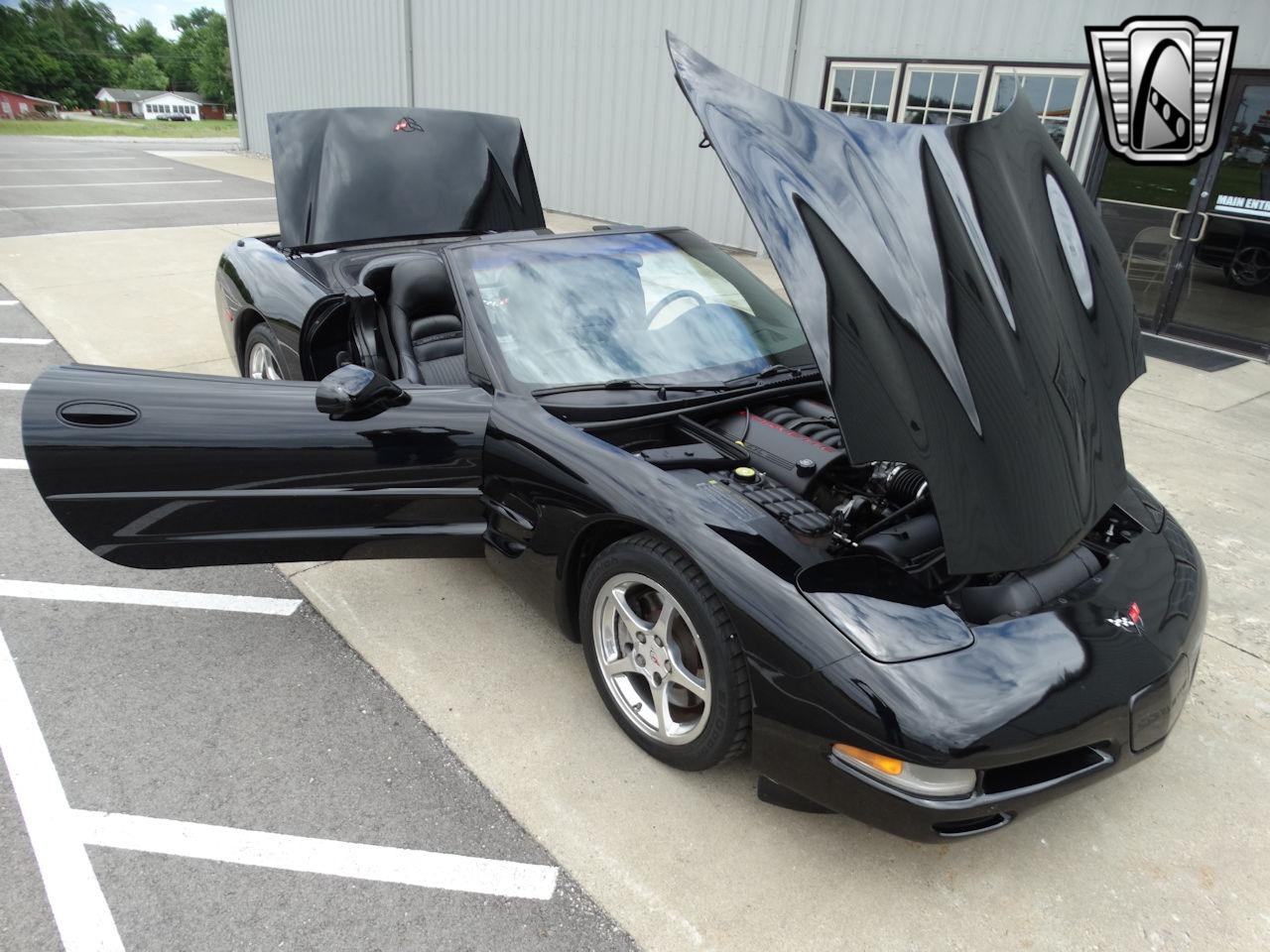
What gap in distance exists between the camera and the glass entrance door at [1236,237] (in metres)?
6.83

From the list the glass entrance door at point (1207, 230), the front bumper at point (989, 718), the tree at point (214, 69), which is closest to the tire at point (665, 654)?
the front bumper at point (989, 718)

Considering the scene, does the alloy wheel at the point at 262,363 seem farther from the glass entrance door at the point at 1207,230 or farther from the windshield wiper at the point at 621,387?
the glass entrance door at the point at 1207,230

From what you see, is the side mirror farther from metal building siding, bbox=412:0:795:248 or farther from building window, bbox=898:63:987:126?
metal building siding, bbox=412:0:795:248

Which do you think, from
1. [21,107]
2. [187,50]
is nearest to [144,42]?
[187,50]

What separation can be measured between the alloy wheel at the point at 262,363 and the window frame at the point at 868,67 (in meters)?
6.40

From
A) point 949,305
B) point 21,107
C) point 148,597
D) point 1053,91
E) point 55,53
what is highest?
point 55,53

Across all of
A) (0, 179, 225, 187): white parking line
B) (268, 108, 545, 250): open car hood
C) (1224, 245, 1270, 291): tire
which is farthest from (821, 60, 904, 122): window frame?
(0, 179, 225, 187): white parking line

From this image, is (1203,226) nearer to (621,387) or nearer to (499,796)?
(621,387)

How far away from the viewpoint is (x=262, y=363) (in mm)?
A: 4391

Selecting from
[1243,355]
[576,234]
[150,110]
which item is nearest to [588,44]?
[1243,355]

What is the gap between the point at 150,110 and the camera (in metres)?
92.2

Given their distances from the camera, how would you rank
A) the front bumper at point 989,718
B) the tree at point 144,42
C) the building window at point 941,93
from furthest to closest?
the tree at point 144,42 → the building window at point 941,93 → the front bumper at point 989,718

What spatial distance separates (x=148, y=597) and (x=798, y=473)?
249cm

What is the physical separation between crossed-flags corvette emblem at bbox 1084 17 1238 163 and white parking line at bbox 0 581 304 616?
7.68 metres
